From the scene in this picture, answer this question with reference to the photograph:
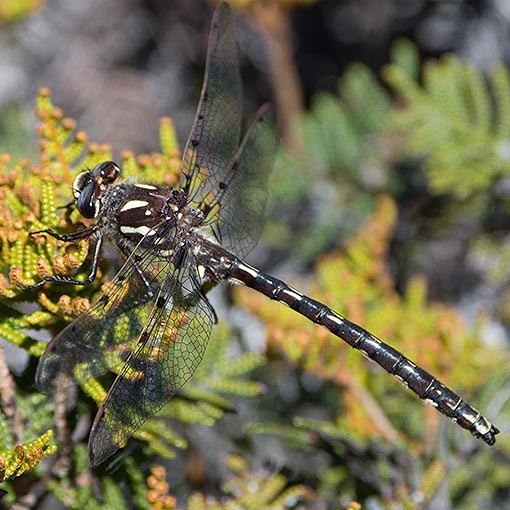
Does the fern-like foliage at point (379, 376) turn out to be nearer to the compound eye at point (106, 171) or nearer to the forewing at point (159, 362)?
the forewing at point (159, 362)

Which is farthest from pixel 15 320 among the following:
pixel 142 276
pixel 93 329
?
pixel 142 276

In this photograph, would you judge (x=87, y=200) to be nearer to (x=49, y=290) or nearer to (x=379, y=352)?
(x=49, y=290)

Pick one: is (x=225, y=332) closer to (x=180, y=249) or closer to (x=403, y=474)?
(x=180, y=249)

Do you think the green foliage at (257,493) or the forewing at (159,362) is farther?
the green foliage at (257,493)

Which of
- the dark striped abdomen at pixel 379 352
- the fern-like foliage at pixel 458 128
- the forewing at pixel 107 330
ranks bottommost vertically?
the forewing at pixel 107 330

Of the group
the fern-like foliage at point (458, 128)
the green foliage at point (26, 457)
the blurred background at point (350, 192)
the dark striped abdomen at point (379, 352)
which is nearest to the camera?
the green foliage at point (26, 457)

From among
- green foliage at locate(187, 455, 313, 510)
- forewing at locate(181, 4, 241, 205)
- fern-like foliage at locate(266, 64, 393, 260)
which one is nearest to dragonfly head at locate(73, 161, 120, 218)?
forewing at locate(181, 4, 241, 205)

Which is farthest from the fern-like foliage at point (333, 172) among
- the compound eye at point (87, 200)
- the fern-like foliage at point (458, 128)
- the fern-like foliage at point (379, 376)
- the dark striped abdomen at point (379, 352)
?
the compound eye at point (87, 200)

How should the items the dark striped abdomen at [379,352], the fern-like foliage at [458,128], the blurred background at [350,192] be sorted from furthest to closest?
the fern-like foliage at [458,128], the blurred background at [350,192], the dark striped abdomen at [379,352]
